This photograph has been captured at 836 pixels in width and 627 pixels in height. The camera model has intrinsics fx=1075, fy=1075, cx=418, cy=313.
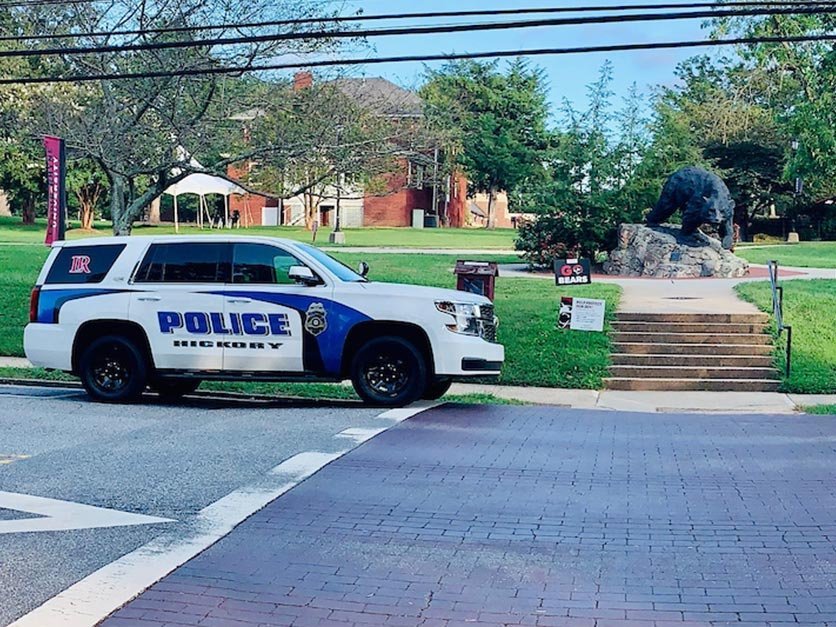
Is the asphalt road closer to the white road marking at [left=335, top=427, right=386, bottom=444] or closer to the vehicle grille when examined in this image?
the white road marking at [left=335, top=427, right=386, bottom=444]

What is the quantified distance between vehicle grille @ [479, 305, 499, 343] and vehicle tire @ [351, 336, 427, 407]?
0.82 meters

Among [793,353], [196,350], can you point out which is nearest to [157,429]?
[196,350]

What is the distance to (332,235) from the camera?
43438mm

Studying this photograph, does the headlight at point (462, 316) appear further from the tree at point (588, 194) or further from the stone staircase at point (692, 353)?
the tree at point (588, 194)

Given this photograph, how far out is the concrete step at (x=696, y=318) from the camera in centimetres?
1788

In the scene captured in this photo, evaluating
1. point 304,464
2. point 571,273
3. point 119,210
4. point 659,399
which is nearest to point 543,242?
point 571,273

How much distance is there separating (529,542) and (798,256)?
32.3m

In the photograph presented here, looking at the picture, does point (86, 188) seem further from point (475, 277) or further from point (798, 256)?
point (475, 277)

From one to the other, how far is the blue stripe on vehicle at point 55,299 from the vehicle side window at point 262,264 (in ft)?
5.46

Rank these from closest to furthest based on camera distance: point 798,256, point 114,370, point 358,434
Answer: point 358,434
point 114,370
point 798,256

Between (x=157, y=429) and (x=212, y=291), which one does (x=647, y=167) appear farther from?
(x=157, y=429)

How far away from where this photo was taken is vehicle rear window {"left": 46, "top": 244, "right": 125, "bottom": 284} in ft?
43.6

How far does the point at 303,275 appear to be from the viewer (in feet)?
41.1

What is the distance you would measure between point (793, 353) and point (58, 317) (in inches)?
424
